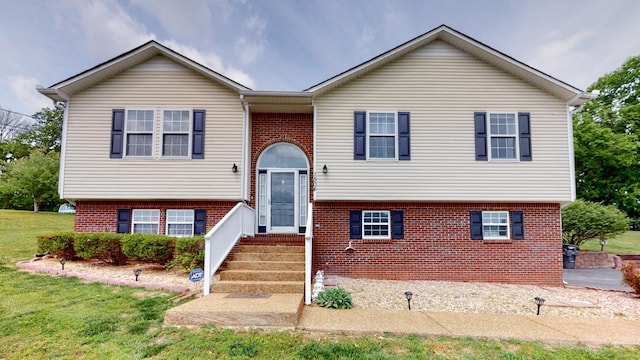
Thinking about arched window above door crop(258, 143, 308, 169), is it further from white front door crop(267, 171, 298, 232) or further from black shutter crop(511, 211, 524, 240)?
black shutter crop(511, 211, 524, 240)

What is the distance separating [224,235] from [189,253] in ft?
3.96

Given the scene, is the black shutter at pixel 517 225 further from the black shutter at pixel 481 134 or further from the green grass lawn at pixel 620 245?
the green grass lawn at pixel 620 245

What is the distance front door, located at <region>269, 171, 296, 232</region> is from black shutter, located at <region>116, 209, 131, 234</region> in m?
4.12

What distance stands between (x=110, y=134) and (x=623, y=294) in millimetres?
14009

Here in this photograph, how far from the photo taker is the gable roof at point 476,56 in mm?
8352

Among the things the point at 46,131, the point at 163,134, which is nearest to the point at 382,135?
the point at 163,134

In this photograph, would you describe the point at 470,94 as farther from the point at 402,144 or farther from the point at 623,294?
the point at 623,294

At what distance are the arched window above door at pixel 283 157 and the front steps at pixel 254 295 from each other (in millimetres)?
2755

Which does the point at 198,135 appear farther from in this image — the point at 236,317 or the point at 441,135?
the point at 441,135

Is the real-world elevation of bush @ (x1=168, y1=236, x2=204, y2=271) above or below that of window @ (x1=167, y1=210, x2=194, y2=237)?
below

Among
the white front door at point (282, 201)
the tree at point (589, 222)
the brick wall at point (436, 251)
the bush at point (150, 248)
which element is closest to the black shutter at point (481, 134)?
the brick wall at point (436, 251)

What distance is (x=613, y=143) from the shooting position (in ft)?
60.3

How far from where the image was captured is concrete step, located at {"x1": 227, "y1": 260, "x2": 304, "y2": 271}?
22.9 feet

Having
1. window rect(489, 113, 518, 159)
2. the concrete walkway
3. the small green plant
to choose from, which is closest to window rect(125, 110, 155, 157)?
the small green plant
